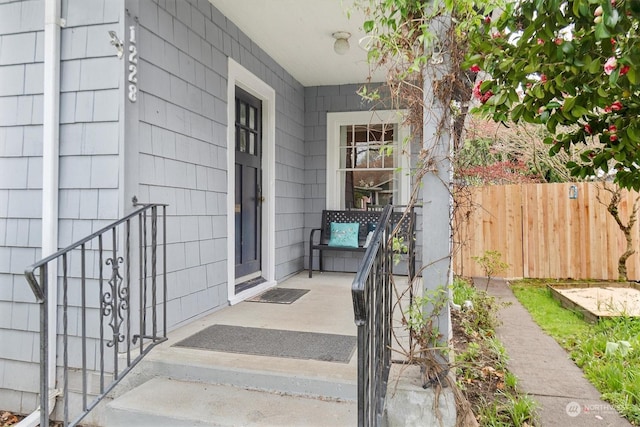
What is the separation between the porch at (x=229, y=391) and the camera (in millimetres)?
1969

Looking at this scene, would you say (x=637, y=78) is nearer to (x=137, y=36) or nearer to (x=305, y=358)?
(x=305, y=358)

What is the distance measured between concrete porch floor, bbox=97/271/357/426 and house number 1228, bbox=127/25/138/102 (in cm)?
157

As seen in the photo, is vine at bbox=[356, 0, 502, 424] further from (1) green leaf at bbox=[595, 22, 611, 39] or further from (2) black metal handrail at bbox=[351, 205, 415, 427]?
(1) green leaf at bbox=[595, 22, 611, 39]

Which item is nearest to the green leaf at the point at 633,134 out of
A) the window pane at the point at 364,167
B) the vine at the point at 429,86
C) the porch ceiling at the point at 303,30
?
the vine at the point at 429,86

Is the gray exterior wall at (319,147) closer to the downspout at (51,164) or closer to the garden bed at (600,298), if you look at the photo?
the garden bed at (600,298)

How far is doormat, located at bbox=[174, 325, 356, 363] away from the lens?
2.43 metres

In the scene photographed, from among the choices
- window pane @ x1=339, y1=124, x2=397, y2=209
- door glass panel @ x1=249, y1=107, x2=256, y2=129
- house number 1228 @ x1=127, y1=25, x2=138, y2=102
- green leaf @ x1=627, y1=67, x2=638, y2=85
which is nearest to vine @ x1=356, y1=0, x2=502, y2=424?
green leaf @ x1=627, y1=67, x2=638, y2=85

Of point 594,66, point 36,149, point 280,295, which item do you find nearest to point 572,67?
point 594,66

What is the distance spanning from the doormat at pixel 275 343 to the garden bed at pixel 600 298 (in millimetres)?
2630

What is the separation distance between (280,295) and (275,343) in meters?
1.48

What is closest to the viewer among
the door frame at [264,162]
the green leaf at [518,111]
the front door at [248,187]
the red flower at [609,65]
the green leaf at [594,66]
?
the green leaf at [594,66]

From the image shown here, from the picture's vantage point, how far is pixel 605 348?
305cm

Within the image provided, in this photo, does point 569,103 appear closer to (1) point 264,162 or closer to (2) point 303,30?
(2) point 303,30

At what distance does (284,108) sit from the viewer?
495cm
